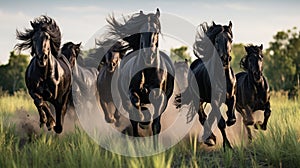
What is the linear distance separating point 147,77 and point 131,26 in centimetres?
126

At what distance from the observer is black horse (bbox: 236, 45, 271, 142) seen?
27.2ft

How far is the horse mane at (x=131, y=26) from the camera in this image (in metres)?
7.24

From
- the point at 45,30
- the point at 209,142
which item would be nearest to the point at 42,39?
the point at 45,30

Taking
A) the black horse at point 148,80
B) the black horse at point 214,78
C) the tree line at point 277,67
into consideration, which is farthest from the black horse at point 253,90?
the tree line at point 277,67

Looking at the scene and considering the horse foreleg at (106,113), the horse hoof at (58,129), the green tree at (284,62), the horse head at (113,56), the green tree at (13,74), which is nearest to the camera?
the horse hoof at (58,129)

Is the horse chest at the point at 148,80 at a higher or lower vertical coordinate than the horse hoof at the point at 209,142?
higher

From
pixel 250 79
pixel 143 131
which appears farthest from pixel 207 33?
pixel 143 131

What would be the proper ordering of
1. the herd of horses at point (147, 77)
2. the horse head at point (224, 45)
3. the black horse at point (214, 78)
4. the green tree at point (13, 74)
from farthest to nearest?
the green tree at point (13, 74) → the herd of horses at point (147, 77) → the black horse at point (214, 78) → the horse head at point (224, 45)

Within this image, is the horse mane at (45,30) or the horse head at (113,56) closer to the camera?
the horse mane at (45,30)

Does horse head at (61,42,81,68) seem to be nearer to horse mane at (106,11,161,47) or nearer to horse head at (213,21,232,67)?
horse mane at (106,11,161,47)

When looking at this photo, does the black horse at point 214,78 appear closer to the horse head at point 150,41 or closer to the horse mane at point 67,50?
the horse head at point 150,41

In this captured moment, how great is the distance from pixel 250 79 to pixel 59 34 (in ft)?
12.2

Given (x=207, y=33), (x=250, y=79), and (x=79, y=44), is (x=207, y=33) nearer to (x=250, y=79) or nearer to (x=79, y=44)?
(x=250, y=79)

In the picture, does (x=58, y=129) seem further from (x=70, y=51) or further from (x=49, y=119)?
(x=70, y=51)
